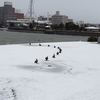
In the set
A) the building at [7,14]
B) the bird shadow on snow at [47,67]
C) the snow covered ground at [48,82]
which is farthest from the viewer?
the building at [7,14]

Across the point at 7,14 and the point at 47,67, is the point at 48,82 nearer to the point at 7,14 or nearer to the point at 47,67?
the point at 47,67

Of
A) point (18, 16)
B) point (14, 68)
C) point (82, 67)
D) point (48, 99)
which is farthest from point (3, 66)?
point (18, 16)

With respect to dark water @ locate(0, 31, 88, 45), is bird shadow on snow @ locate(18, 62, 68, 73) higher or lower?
higher

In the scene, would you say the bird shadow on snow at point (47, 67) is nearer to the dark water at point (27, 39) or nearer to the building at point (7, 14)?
the dark water at point (27, 39)

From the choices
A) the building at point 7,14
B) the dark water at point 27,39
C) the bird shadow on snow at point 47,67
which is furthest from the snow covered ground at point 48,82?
the building at point 7,14

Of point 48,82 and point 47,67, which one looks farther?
point 47,67

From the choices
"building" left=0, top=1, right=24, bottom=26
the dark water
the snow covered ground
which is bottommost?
the dark water

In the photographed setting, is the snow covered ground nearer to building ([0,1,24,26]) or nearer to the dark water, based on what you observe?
the dark water

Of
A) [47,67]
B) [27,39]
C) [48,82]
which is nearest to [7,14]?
[27,39]

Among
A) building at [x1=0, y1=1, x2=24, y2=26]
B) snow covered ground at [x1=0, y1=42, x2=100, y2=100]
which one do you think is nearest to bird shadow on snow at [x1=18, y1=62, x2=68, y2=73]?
snow covered ground at [x1=0, y1=42, x2=100, y2=100]

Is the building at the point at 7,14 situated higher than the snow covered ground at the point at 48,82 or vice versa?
the building at the point at 7,14

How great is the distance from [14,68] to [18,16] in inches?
5497

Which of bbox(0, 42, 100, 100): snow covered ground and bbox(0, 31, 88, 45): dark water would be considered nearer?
bbox(0, 42, 100, 100): snow covered ground

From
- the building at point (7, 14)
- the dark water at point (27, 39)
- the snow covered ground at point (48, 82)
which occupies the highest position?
the building at point (7, 14)
